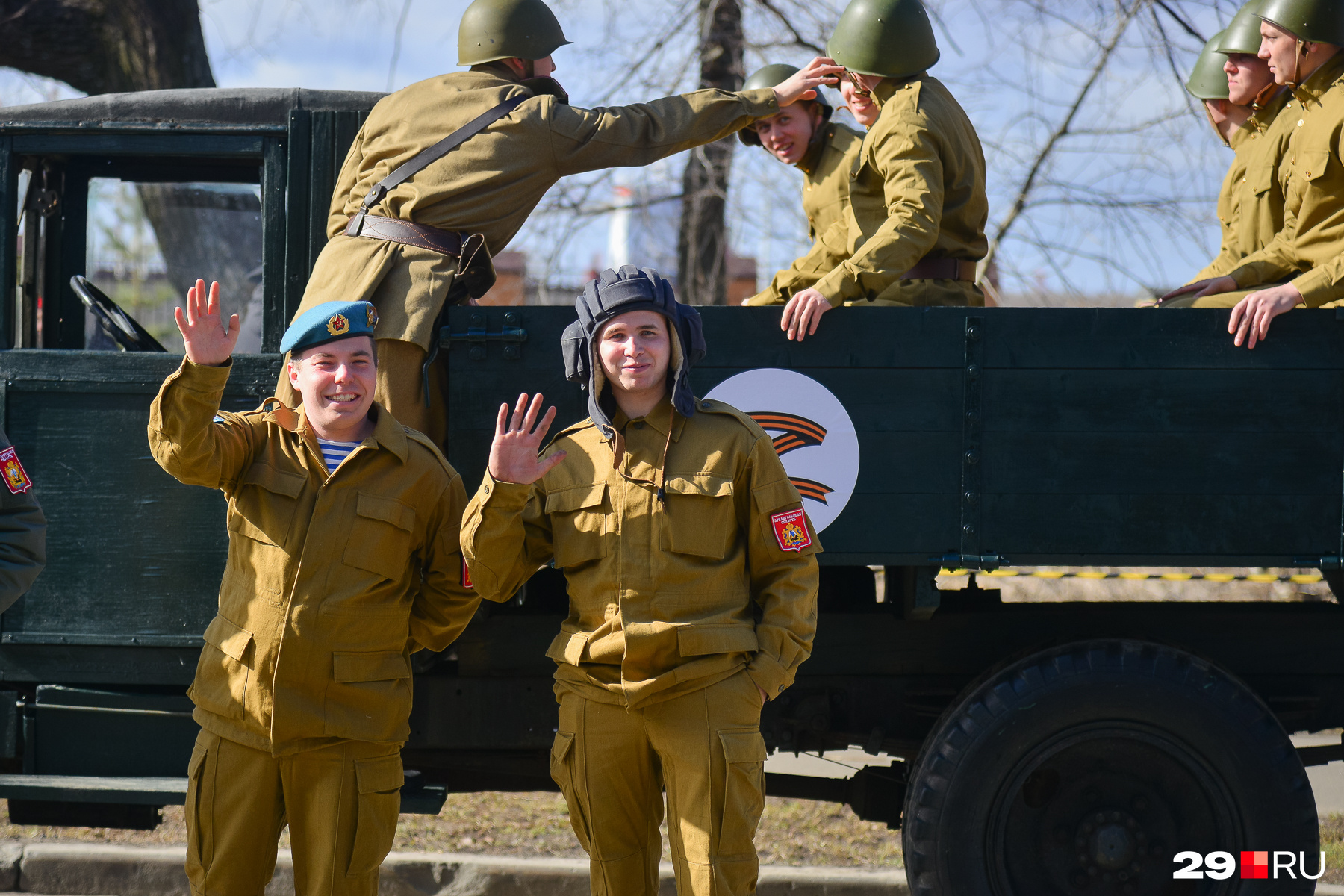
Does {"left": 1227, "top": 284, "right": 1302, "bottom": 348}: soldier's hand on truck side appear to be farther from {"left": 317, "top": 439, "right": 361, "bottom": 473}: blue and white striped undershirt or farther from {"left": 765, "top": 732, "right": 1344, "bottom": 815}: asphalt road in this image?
{"left": 765, "top": 732, "right": 1344, "bottom": 815}: asphalt road

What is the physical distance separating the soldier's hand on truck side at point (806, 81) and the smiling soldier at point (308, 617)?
1516 millimetres

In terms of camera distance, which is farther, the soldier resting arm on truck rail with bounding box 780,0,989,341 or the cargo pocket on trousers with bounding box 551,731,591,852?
the soldier resting arm on truck rail with bounding box 780,0,989,341

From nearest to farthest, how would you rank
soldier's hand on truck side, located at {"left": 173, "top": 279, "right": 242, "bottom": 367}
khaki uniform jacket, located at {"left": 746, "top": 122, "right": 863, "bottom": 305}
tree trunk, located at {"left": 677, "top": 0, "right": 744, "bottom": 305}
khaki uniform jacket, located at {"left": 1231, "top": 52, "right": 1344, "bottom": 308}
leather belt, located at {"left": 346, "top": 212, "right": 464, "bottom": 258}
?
soldier's hand on truck side, located at {"left": 173, "top": 279, "right": 242, "bottom": 367}
leather belt, located at {"left": 346, "top": 212, "right": 464, "bottom": 258}
khaki uniform jacket, located at {"left": 1231, "top": 52, "right": 1344, "bottom": 308}
khaki uniform jacket, located at {"left": 746, "top": 122, "right": 863, "bottom": 305}
tree trunk, located at {"left": 677, "top": 0, "right": 744, "bottom": 305}

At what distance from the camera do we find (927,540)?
3.15 m

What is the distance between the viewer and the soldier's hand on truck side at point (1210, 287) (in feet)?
11.5

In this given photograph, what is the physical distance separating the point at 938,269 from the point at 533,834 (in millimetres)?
2488

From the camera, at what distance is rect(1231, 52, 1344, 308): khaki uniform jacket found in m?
3.33

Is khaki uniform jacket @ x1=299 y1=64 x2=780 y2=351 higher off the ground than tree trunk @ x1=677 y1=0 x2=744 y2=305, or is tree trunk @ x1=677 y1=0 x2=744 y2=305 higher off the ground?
tree trunk @ x1=677 y1=0 x2=744 y2=305

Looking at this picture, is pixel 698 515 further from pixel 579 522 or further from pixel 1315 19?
pixel 1315 19

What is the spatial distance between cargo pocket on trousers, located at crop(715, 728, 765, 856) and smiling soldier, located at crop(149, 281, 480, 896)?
2.37ft

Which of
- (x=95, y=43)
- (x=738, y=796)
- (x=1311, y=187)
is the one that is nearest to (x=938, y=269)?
(x=1311, y=187)

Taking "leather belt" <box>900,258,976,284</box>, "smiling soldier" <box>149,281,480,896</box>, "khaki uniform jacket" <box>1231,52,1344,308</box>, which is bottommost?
"smiling soldier" <box>149,281,480,896</box>

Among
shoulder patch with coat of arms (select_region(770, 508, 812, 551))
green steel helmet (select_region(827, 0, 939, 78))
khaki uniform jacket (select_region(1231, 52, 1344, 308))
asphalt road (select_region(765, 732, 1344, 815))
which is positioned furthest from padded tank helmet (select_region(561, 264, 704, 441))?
asphalt road (select_region(765, 732, 1344, 815))

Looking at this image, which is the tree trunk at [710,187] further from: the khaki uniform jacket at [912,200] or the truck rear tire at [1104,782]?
the truck rear tire at [1104,782]
